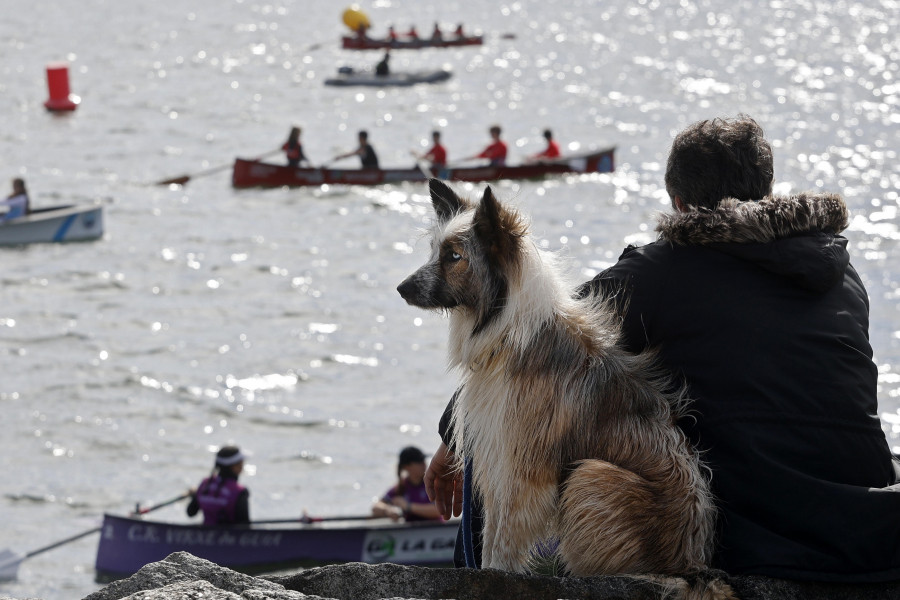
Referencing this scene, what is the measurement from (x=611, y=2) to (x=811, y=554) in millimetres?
69700

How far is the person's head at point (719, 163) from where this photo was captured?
3383mm

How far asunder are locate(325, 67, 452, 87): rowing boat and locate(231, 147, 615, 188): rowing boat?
1408 centimetres

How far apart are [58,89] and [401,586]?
39271 mm

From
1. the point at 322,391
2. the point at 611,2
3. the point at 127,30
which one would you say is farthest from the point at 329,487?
the point at 611,2

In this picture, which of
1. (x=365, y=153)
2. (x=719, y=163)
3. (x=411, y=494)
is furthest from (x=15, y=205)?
(x=719, y=163)

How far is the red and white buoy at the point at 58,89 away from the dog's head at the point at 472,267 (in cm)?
3865

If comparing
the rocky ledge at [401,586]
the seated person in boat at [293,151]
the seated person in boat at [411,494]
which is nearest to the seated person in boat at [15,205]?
the seated person in boat at [293,151]

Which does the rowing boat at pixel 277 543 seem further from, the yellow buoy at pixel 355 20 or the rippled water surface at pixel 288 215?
the yellow buoy at pixel 355 20

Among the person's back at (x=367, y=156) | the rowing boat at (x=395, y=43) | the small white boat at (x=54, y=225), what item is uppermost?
the rowing boat at (x=395, y=43)

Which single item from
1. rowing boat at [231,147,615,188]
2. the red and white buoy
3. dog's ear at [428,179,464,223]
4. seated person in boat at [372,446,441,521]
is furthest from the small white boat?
dog's ear at [428,179,464,223]

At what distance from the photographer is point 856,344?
3316mm

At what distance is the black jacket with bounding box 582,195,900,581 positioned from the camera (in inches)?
126

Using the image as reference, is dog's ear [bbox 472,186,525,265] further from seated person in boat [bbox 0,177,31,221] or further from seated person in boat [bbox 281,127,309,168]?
seated person in boat [bbox 281,127,309,168]

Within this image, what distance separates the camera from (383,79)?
43.3 m
